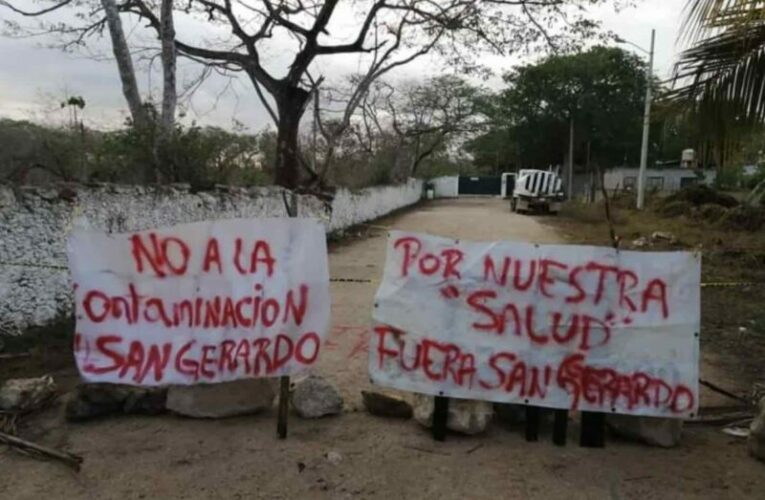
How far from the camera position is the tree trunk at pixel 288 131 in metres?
15.1

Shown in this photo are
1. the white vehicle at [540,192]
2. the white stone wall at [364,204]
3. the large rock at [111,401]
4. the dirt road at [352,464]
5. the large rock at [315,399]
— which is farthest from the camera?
the white vehicle at [540,192]

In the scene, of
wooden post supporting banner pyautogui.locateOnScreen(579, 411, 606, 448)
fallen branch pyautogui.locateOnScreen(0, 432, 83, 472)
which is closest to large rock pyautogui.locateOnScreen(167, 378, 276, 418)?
fallen branch pyautogui.locateOnScreen(0, 432, 83, 472)

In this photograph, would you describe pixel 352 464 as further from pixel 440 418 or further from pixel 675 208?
pixel 675 208

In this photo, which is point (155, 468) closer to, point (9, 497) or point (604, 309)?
point (9, 497)

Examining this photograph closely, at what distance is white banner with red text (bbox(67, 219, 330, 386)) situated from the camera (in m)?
3.80

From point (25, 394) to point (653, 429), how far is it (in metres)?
3.79

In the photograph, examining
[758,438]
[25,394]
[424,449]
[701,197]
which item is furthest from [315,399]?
[701,197]

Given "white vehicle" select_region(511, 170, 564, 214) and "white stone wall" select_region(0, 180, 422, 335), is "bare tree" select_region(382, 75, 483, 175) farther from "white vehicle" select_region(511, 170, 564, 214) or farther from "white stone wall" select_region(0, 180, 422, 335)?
"white stone wall" select_region(0, 180, 422, 335)

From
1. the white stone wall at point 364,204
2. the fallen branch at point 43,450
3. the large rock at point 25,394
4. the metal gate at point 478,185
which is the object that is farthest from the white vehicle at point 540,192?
the metal gate at point 478,185

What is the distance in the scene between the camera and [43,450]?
3428 mm

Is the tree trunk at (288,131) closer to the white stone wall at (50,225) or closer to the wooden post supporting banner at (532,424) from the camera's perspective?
the white stone wall at (50,225)

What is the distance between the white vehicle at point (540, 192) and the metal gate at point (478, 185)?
27.0 m

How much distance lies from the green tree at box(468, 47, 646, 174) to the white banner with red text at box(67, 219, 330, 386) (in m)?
34.0

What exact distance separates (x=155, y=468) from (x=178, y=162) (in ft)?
22.7
